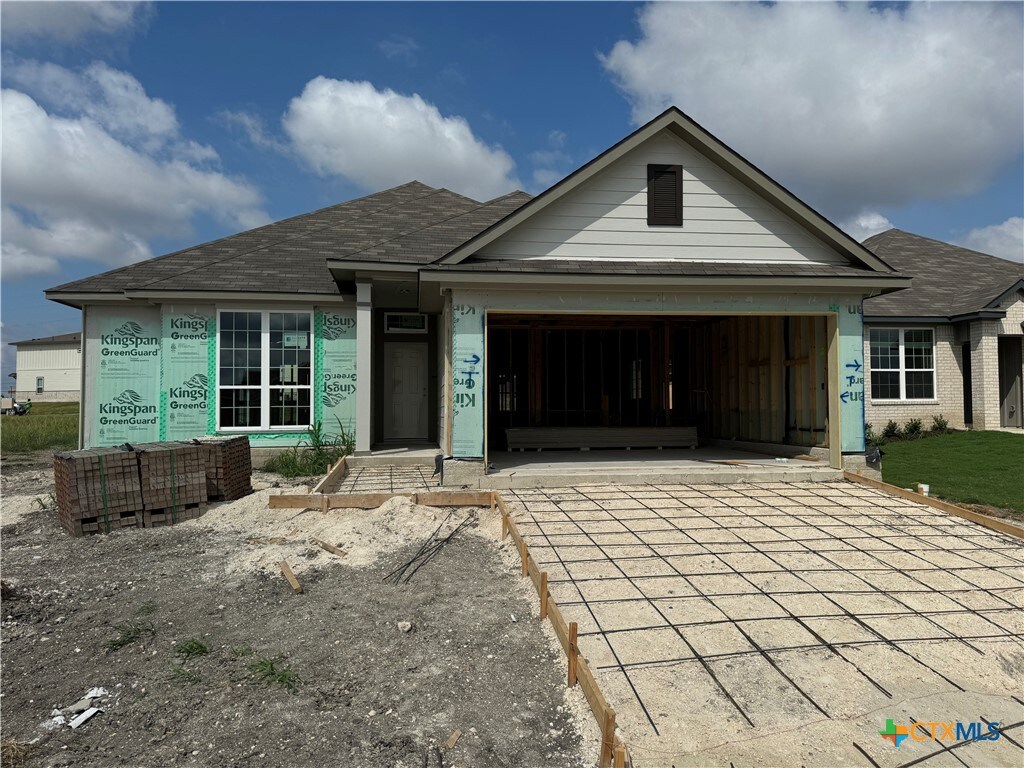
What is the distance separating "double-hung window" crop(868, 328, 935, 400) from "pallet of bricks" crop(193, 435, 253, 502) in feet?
52.2

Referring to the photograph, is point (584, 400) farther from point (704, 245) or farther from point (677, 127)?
point (677, 127)

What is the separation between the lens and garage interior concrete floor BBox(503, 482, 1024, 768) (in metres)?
3.22

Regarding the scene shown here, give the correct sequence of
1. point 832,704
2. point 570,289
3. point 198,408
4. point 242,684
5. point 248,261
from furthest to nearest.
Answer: point 248,261
point 198,408
point 570,289
point 242,684
point 832,704

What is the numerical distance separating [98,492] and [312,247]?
8305mm

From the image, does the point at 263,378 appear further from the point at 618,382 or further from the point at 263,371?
the point at 618,382

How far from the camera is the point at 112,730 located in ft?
11.9

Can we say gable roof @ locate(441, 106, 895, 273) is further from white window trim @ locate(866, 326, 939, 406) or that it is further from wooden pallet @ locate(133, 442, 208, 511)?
white window trim @ locate(866, 326, 939, 406)

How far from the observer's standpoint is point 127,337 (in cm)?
1259

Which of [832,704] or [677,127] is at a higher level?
[677,127]

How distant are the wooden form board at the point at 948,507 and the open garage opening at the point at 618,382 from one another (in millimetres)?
3419

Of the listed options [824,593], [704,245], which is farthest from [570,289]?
[824,593]

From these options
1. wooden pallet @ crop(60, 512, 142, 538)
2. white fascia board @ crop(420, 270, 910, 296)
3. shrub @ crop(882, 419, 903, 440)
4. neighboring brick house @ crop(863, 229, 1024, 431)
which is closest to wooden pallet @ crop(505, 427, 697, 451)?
white fascia board @ crop(420, 270, 910, 296)

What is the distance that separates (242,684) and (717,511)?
5.81 m

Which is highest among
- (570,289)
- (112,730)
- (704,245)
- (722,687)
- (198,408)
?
(704,245)
